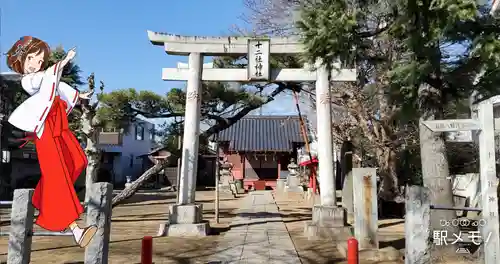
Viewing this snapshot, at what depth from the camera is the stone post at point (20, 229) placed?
21.2ft

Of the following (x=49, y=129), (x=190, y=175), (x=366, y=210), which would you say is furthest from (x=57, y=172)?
(x=366, y=210)

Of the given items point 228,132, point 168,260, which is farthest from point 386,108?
point 228,132

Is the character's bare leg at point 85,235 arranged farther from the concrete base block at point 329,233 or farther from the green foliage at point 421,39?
the concrete base block at point 329,233

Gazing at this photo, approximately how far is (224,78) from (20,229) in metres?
7.13

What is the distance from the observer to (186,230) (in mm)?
11203

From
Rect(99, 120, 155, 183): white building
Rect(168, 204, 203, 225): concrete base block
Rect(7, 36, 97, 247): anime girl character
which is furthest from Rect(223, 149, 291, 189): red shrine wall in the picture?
Rect(7, 36, 97, 247): anime girl character

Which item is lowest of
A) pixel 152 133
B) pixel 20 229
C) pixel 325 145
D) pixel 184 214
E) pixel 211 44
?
pixel 184 214

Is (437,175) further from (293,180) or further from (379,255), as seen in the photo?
(293,180)

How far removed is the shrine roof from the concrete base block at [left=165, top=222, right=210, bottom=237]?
69.8 feet

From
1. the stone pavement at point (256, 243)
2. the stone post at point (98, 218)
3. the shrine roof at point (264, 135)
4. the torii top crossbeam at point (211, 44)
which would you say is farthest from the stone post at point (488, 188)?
the shrine roof at point (264, 135)

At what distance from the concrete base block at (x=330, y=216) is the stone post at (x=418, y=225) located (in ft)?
16.2

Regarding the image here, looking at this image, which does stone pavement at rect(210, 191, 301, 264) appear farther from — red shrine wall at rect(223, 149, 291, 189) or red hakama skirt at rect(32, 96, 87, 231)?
red shrine wall at rect(223, 149, 291, 189)

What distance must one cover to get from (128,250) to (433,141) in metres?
6.47

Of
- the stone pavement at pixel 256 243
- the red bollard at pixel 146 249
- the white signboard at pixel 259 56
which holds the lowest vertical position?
the stone pavement at pixel 256 243
